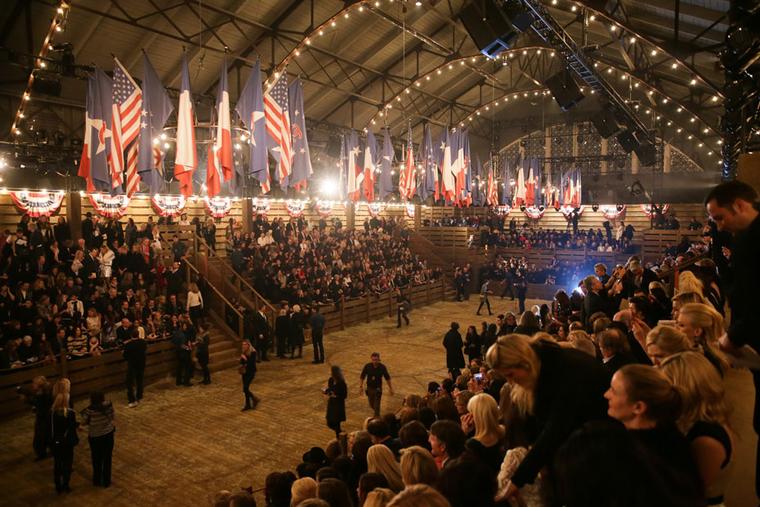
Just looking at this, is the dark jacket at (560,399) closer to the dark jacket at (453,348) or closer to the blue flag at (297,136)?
the dark jacket at (453,348)

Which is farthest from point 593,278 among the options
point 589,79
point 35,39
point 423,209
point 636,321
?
point 423,209

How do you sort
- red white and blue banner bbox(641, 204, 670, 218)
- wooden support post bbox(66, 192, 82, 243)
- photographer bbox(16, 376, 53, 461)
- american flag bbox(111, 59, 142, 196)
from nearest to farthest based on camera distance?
1. photographer bbox(16, 376, 53, 461)
2. american flag bbox(111, 59, 142, 196)
3. wooden support post bbox(66, 192, 82, 243)
4. red white and blue banner bbox(641, 204, 670, 218)

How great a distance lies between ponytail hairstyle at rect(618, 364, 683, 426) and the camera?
1812mm

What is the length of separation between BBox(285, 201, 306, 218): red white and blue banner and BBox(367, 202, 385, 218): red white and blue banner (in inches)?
213

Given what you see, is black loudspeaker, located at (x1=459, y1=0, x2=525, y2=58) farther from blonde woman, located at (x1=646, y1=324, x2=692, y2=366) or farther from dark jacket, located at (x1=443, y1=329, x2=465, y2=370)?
blonde woman, located at (x1=646, y1=324, x2=692, y2=366)

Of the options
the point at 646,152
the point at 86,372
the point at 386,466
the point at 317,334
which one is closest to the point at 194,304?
the point at 86,372

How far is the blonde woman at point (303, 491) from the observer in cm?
344

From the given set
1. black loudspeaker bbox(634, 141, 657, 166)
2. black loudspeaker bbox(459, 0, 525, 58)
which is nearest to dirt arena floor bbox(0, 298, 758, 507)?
black loudspeaker bbox(459, 0, 525, 58)

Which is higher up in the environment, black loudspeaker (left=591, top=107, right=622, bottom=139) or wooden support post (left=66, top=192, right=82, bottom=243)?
black loudspeaker (left=591, top=107, right=622, bottom=139)

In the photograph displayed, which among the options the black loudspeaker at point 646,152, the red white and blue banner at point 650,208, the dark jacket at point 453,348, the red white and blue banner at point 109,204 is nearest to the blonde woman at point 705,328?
the dark jacket at point 453,348

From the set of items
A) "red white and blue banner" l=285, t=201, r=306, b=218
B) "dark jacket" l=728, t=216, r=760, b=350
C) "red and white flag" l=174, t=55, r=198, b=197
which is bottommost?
"dark jacket" l=728, t=216, r=760, b=350

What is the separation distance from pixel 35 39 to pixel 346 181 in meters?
9.49

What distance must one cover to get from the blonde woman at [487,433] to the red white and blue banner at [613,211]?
1133 inches

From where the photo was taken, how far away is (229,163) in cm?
1018
